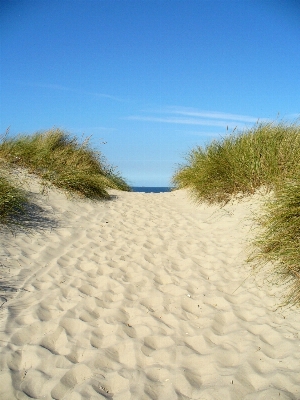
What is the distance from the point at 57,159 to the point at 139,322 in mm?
6256

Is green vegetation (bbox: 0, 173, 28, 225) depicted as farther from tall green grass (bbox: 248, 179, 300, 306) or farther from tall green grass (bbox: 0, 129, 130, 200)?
tall green grass (bbox: 248, 179, 300, 306)

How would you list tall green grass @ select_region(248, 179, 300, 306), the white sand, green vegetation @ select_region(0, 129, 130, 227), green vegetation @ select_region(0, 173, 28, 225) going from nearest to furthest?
the white sand < tall green grass @ select_region(248, 179, 300, 306) < green vegetation @ select_region(0, 173, 28, 225) < green vegetation @ select_region(0, 129, 130, 227)

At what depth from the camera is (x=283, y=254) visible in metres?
3.84

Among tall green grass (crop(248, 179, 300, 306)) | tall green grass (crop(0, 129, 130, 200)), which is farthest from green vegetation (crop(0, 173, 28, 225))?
tall green grass (crop(248, 179, 300, 306))

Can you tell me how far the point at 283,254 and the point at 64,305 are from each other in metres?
2.33

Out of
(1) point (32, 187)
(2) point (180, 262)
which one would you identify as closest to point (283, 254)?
(2) point (180, 262)

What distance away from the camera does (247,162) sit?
697cm

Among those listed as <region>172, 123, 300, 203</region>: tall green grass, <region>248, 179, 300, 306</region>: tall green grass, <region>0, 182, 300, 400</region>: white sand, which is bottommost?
<region>0, 182, 300, 400</region>: white sand

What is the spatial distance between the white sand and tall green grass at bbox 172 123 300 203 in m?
1.26

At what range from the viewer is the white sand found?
246 cm

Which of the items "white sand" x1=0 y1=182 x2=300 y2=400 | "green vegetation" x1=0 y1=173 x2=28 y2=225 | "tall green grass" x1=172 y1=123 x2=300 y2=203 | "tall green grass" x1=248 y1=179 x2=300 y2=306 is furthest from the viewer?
"tall green grass" x1=172 y1=123 x2=300 y2=203

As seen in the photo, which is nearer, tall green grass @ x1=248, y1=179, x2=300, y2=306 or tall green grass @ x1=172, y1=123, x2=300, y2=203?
tall green grass @ x1=248, y1=179, x2=300, y2=306

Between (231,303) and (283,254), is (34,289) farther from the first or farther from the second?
(283,254)

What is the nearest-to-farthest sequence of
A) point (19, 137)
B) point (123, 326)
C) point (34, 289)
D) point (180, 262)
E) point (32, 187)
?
point (123, 326)
point (34, 289)
point (180, 262)
point (32, 187)
point (19, 137)
